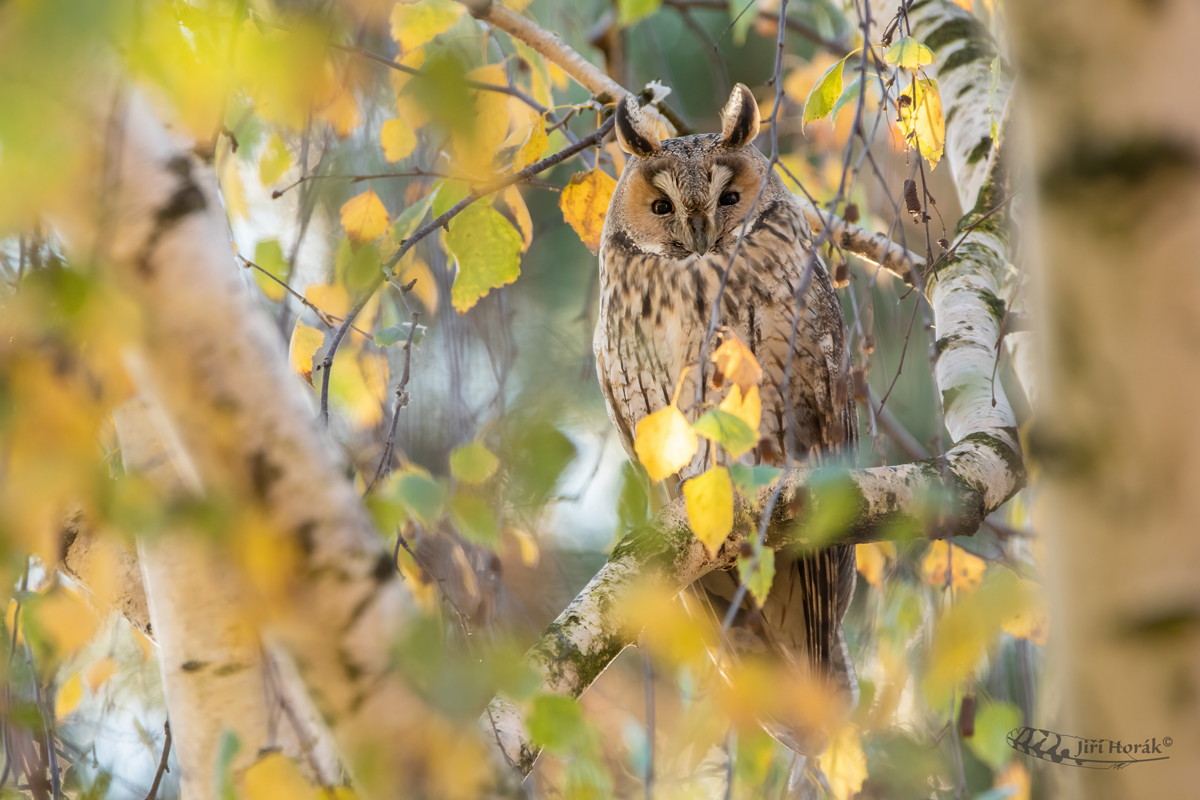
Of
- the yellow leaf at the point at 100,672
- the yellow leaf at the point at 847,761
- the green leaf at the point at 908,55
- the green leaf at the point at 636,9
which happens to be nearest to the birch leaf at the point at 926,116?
the green leaf at the point at 908,55

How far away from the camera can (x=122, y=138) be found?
0.56 m

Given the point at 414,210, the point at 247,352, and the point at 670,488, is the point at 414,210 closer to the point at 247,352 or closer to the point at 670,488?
the point at 670,488

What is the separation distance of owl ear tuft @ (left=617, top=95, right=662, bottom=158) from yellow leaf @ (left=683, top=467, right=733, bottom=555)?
1084 millimetres

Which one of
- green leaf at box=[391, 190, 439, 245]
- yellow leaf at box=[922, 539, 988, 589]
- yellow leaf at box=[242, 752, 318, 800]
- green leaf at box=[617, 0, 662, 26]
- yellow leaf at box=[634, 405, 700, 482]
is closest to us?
yellow leaf at box=[242, 752, 318, 800]

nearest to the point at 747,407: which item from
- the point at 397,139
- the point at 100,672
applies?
the point at 397,139

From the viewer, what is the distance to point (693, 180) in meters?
1.87

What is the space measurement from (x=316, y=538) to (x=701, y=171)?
1468 millimetres

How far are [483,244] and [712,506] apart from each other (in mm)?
735

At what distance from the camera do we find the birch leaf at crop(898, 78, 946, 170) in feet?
4.13

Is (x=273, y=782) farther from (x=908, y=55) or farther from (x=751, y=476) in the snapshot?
(x=908, y=55)

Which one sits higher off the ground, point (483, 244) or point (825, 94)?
point (825, 94)

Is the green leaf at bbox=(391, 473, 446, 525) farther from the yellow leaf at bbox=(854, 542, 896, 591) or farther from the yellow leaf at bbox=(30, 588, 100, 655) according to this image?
the yellow leaf at bbox=(854, 542, 896, 591)

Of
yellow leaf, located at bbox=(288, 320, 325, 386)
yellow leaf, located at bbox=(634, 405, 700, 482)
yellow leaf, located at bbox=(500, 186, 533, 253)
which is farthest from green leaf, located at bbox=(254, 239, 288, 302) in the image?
yellow leaf, located at bbox=(634, 405, 700, 482)

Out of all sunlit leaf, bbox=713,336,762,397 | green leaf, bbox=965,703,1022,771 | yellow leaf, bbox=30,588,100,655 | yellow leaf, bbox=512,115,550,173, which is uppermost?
yellow leaf, bbox=512,115,550,173
